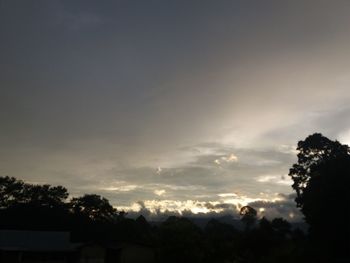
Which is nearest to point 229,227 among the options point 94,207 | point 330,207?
point 94,207

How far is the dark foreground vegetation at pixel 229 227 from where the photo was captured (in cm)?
3653

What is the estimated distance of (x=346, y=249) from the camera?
46688 millimetres

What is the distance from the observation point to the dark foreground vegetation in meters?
36.5

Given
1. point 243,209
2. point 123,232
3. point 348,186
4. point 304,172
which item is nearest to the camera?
point 348,186

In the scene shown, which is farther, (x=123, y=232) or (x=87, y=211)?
(x=87, y=211)

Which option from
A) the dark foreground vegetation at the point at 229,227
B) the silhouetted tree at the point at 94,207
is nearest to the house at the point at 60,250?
the dark foreground vegetation at the point at 229,227

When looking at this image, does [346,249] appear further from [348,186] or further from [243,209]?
[243,209]

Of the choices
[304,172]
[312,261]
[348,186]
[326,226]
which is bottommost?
[312,261]

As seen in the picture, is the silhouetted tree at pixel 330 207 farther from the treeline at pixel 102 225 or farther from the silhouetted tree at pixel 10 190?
the silhouetted tree at pixel 10 190

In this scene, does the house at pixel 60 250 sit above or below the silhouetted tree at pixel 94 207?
below

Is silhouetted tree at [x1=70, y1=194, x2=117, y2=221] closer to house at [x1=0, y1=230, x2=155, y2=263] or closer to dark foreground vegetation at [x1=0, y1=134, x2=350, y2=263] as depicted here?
dark foreground vegetation at [x1=0, y1=134, x2=350, y2=263]

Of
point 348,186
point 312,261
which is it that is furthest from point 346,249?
point 312,261

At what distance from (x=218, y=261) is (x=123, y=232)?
43.3 m

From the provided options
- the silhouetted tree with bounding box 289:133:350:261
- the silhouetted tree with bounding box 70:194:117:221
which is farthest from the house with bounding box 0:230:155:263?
the silhouetted tree with bounding box 70:194:117:221
